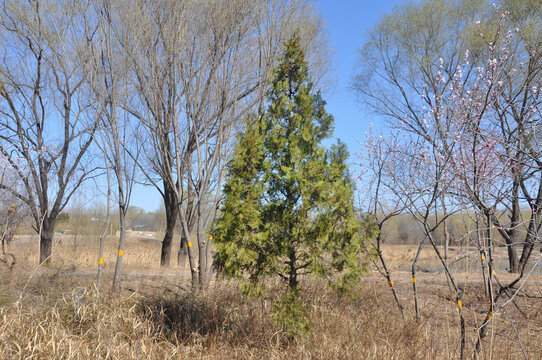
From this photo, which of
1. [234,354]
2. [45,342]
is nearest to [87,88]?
[45,342]

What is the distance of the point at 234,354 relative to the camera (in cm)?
455

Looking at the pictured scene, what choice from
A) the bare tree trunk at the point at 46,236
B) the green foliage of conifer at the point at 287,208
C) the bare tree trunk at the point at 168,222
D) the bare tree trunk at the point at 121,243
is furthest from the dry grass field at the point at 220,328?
the bare tree trunk at the point at 168,222

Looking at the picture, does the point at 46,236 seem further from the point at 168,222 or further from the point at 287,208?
the point at 287,208

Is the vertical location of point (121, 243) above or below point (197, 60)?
below

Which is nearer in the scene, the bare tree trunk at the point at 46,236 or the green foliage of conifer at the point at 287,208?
the green foliage of conifer at the point at 287,208

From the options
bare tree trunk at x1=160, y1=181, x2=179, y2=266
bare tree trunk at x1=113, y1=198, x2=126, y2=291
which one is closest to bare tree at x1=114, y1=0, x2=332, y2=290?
bare tree trunk at x1=113, y1=198, x2=126, y2=291

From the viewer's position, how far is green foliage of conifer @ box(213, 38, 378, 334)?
4.41 metres

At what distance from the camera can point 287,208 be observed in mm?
4641

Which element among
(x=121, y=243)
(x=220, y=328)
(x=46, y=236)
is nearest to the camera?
(x=220, y=328)

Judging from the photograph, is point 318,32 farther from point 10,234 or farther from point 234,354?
point 10,234

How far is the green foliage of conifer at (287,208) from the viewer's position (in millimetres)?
4414

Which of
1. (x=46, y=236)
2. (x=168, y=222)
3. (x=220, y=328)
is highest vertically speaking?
(x=168, y=222)

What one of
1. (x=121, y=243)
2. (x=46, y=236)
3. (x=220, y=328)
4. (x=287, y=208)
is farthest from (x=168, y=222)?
(x=287, y=208)

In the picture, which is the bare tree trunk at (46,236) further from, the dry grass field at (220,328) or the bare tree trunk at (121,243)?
the bare tree trunk at (121,243)
